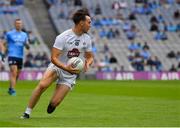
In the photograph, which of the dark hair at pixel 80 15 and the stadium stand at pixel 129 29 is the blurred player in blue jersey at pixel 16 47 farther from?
the stadium stand at pixel 129 29

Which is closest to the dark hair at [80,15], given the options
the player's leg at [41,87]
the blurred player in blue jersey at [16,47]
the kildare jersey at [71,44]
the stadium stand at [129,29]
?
the kildare jersey at [71,44]

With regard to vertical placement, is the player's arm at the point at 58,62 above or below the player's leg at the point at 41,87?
above

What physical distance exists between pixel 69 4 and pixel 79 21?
41.7 meters

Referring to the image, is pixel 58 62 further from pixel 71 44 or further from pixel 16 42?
pixel 16 42

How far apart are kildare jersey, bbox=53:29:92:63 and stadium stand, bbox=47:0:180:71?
110ft

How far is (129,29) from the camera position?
55344mm

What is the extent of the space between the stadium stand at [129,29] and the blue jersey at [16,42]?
80.3ft

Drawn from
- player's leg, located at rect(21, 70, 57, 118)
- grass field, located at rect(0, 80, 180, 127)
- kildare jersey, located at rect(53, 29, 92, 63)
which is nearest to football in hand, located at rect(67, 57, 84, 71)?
kildare jersey, located at rect(53, 29, 92, 63)

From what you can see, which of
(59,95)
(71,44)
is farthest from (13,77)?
(71,44)

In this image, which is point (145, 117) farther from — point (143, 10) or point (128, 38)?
point (143, 10)

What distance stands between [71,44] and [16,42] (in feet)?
32.0

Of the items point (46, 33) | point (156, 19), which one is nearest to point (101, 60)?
point (46, 33)

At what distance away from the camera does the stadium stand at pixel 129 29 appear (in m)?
51.2

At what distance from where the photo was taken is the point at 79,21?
583 inches
